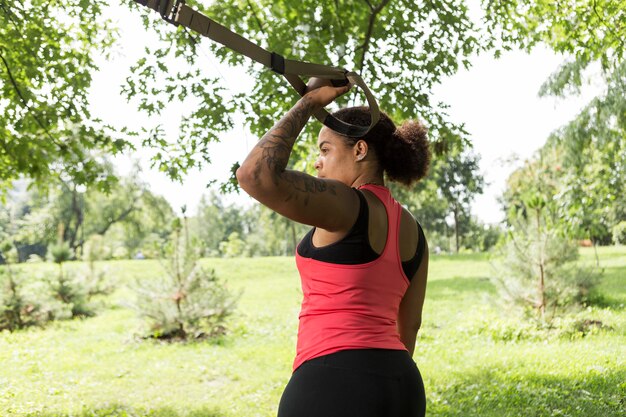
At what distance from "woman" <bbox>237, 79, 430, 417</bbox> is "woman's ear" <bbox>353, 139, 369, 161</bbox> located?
0.14 feet

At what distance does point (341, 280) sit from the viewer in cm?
184

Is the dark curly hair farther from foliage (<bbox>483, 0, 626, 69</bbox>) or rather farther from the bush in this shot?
the bush

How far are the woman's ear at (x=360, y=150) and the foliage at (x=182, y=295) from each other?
9.35 m

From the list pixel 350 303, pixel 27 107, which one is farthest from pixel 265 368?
pixel 350 303

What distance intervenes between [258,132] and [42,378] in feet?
15.5

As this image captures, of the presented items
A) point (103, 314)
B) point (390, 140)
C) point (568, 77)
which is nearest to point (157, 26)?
point (390, 140)

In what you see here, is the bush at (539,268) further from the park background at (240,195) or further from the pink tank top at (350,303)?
the pink tank top at (350,303)

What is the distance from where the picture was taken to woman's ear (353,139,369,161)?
2053 mm

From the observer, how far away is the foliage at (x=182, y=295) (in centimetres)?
1118

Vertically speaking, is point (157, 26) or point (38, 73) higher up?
point (157, 26)

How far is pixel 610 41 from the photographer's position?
8039 millimetres

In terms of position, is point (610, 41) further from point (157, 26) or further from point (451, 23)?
point (157, 26)

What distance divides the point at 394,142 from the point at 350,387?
775 mm

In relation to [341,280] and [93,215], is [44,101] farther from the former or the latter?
[93,215]
